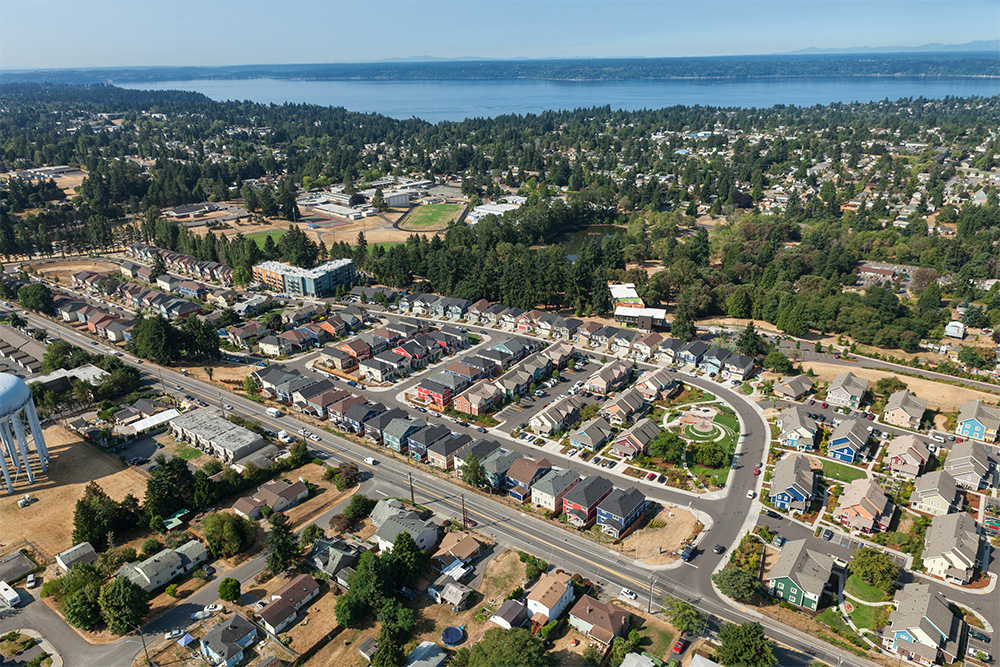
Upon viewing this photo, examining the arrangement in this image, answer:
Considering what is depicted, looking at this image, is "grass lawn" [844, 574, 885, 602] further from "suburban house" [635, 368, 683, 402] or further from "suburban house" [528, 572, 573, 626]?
"suburban house" [635, 368, 683, 402]

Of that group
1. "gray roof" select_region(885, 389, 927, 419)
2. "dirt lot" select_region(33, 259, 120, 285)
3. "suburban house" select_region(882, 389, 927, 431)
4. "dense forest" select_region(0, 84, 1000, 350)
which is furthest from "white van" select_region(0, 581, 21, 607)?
"dirt lot" select_region(33, 259, 120, 285)

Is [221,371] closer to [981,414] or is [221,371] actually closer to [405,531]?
[405,531]

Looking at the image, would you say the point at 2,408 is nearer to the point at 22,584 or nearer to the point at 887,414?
the point at 22,584

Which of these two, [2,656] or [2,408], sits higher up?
[2,408]

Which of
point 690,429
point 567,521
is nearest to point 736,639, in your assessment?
point 567,521

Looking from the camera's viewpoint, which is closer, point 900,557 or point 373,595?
point 373,595
